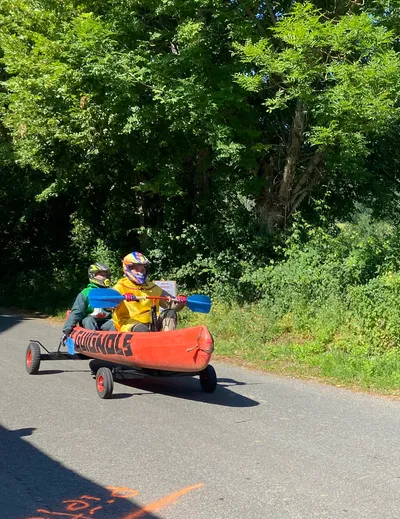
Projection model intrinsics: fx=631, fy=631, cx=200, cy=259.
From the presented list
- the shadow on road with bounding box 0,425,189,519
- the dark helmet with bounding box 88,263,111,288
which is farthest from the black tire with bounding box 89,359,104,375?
the shadow on road with bounding box 0,425,189,519

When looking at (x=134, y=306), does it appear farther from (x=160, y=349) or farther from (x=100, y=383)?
(x=160, y=349)

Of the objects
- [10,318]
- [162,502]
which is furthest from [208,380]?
[10,318]

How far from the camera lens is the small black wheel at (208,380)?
819cm

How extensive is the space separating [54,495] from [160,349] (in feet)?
9.30

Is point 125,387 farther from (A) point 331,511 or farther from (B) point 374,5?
(B) point 374,5

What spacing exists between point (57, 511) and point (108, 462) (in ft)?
3.39

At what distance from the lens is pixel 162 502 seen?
457cm

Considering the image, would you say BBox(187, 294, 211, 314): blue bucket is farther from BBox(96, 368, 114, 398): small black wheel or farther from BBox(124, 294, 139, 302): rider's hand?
BBox(96, 368, 114, 398): small black wheel

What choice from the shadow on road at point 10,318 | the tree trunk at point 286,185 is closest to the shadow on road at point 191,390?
the tree trunk at point 286,185

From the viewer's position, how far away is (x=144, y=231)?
17.6 m

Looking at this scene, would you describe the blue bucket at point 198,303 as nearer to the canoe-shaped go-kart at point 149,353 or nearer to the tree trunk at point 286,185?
the canoe-shaped go-kart at point 149,353

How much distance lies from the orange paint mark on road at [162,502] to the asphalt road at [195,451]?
0.02 meters

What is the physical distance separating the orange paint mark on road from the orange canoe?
7.76ft

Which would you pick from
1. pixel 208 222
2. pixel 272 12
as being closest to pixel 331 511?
pixel 272 12
